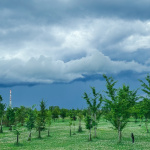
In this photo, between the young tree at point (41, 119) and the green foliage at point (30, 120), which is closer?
the green foliage at point (30, 120)

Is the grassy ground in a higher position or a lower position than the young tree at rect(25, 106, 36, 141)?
lower

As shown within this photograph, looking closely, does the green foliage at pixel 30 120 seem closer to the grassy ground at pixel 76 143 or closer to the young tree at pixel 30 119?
the young tree at pixel 30 119


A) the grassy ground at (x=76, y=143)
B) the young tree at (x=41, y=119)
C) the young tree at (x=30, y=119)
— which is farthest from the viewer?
the young tree at (x=41, y=119)

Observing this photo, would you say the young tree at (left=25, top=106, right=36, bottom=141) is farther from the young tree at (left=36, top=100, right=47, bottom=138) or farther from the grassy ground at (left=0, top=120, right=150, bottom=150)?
the young tree at (left=36, top=100, right=47, bottom=138)

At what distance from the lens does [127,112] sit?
42219mm

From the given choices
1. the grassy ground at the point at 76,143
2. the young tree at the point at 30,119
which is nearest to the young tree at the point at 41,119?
the grassy ground at the point at 76,143

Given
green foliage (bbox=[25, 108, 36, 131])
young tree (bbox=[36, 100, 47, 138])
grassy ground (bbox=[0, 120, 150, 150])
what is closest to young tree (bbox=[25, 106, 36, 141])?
green foliage (bbox=[25, 108, 36, 131])

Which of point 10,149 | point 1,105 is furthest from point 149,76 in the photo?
→ point 1,105

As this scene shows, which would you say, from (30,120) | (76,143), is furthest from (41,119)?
(76,143)

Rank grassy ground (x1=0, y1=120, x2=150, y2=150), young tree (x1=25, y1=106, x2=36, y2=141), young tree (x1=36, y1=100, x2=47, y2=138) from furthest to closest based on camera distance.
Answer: young tree (x1=36, y1=100, x2=47, y2=138)
young tree (x1=25, y1=106, x2=36, y2=141)
grassy ground (x1=0, y1=120, x2=150, y2=150)

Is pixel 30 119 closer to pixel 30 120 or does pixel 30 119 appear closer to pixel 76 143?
pixel 30 120

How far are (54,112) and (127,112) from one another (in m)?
85.0

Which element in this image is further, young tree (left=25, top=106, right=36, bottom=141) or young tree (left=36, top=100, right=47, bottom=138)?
young tree (left=36, top=100, right=47, bottom=138)

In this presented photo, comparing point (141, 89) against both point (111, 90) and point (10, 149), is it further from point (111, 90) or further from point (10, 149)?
point (10, 149)
